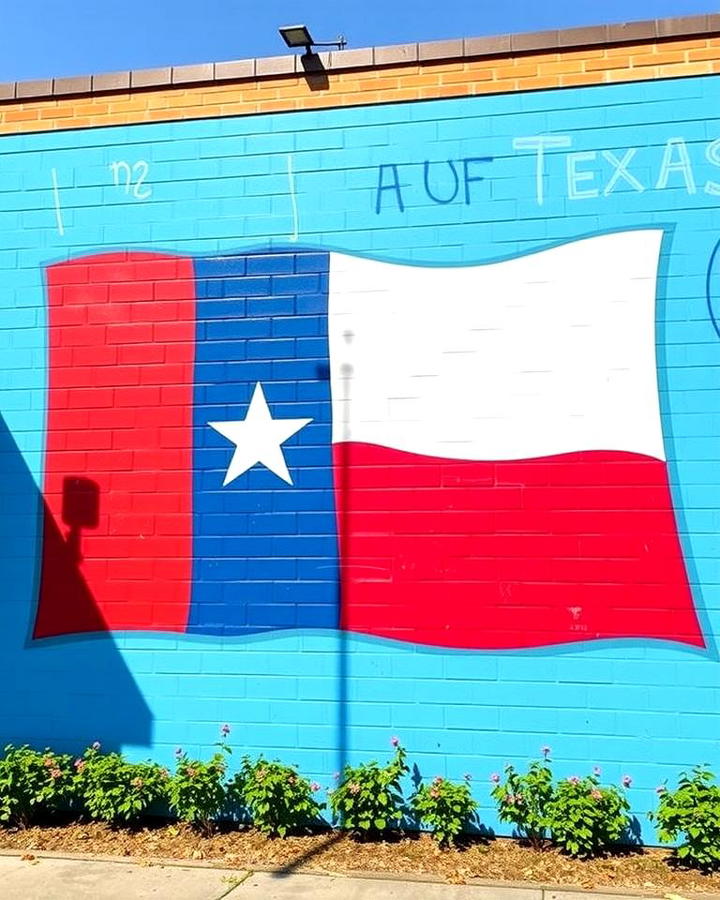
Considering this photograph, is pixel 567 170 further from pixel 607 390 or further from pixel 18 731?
pixel 18 731

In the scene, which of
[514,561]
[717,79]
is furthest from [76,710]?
[717,79]

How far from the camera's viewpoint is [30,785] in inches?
215

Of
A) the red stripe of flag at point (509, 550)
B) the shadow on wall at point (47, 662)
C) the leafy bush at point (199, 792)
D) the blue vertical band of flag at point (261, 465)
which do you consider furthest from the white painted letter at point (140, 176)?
the leafy bush at point (199, 792)

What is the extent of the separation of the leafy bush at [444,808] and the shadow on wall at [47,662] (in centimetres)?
200

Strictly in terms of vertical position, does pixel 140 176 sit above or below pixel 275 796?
above

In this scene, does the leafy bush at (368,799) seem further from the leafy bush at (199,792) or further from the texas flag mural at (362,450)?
the texas flag mural at (362,450)

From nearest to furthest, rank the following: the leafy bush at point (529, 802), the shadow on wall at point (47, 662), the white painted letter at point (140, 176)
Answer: the leafy bush at point (529, 802) < the shadow on wall at point (47, 662) < the white painted letter at point (140, 176)

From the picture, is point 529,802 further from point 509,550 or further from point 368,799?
point 509,550

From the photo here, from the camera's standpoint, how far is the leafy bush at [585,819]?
191 inches

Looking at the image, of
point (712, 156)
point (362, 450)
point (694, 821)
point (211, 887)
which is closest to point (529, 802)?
point (694, 821)

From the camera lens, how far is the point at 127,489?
19.5 feet

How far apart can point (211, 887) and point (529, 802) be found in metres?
1.95

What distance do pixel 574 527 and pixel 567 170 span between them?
2.46m

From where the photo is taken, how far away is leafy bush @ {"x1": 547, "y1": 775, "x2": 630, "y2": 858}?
15.9 feet
